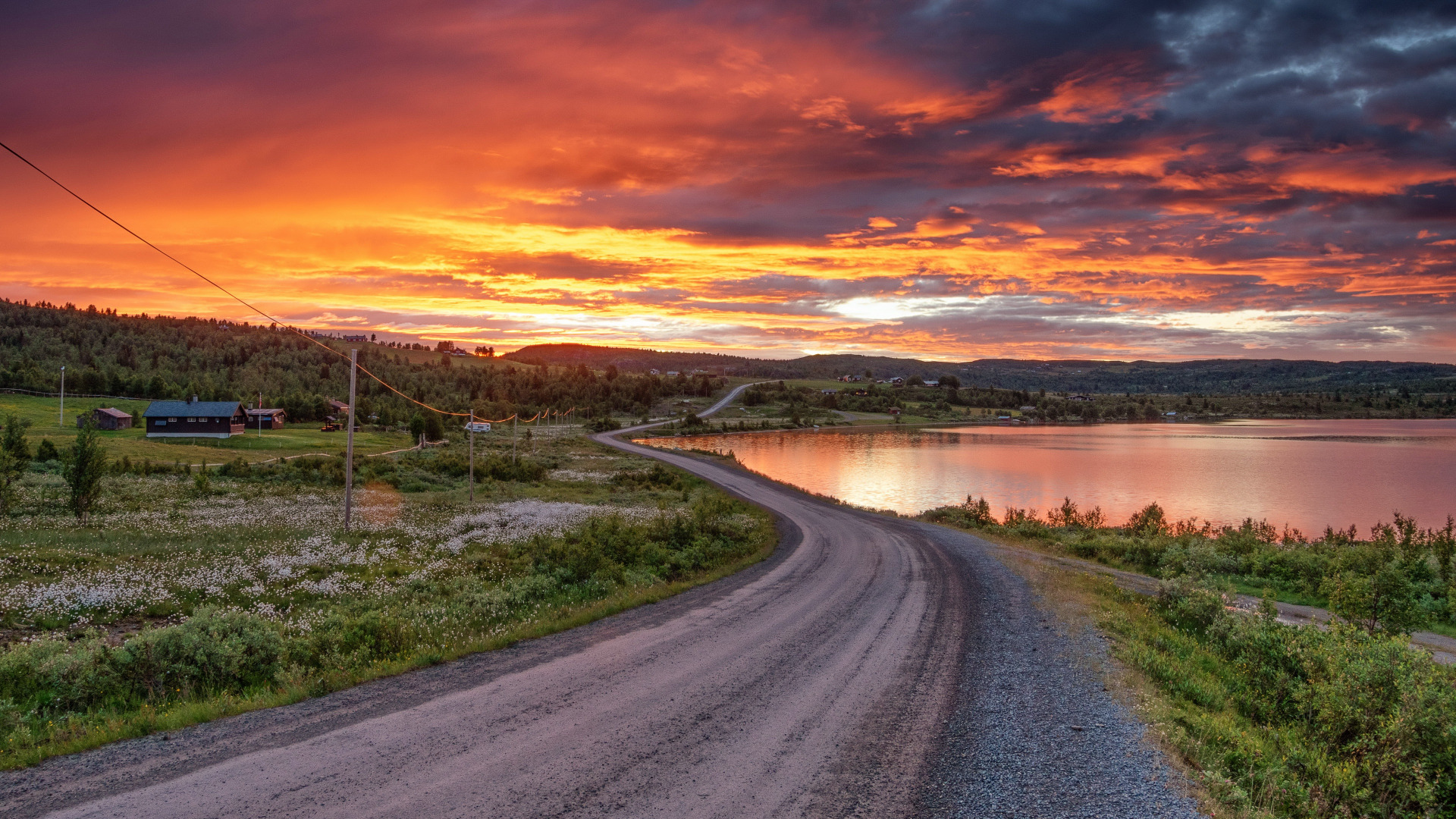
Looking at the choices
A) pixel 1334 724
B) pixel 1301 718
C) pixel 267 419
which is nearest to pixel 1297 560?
pixel 1301 718

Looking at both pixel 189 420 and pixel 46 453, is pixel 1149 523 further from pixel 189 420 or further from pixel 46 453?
pixel 189 420

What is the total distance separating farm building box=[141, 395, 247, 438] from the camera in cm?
7900

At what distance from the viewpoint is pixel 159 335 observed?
19788 centimetres

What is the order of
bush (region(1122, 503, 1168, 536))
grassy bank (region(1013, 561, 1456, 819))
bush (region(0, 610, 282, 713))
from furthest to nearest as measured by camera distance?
bush (region(1122, 503, 1168, 536)) → bush (region(0, 610, 282, 713)) → grassy bank (region(1013, 561, 1456, 819))

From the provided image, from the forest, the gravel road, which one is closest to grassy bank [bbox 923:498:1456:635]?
the gravel road

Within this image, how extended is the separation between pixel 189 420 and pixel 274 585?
262 feet

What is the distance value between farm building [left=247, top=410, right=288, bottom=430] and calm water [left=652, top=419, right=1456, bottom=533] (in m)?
57.9

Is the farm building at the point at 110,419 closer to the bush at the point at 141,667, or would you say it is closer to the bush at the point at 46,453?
the bush at the point at 46,453

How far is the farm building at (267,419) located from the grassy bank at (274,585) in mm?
66095

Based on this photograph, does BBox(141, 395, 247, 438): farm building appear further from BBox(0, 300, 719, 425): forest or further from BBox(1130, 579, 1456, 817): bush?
BBox(1130, 579, 1456, 817): bush

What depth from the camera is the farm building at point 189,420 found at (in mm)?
79000

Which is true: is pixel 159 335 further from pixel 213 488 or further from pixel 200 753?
pixel 200 753

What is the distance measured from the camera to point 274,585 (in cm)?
1752

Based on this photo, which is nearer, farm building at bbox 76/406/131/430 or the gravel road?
the gravel road
